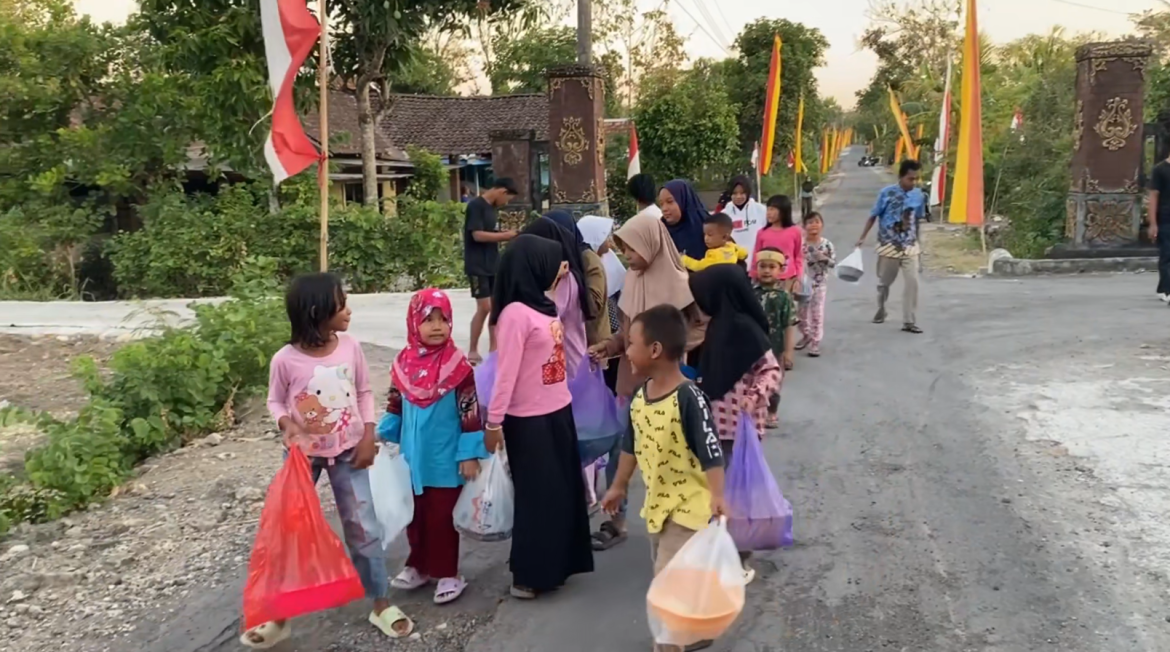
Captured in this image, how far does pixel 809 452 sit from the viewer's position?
5734 millimetres

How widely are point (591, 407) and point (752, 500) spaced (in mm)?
951

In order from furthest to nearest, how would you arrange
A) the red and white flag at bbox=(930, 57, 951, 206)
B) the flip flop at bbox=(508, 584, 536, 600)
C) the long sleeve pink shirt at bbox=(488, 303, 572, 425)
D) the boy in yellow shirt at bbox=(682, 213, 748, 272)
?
1. the red and white flag at bbox=(930, 57, 951, 206)
2. the boy in yellow shirt at bbox=(682, 213, 748, 272)
3. the flip flop at bbox=(508, 584, 536, 600)
4. the long sleeve pink shirt at bbox=(488, 303, 572, 425)

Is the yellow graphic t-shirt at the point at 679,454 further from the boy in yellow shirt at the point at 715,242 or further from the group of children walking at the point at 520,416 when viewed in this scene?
the boy in yellow shirt at the point at 715,242

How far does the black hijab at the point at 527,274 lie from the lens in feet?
12.3

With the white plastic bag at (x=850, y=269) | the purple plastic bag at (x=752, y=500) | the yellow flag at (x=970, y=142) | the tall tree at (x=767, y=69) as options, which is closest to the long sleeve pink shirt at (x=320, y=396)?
the purple plastic bag at (x=752, y=500)

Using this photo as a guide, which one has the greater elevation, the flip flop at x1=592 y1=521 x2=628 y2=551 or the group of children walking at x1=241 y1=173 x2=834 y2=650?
the group of children walking at x1=241 y1=173 x2=834 y2=650

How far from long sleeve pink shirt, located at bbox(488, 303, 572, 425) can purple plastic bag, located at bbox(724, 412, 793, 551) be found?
76 centimetres

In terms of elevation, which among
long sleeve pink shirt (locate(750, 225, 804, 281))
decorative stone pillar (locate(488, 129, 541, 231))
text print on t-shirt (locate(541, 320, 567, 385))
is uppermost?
decorative stone pillar (locate(488, 129, 541, 231))

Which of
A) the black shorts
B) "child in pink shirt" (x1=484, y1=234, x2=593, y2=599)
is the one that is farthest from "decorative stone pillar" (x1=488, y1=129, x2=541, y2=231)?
"child in pink shirt" (x1=484, y1=234, x2=593, y2=599)

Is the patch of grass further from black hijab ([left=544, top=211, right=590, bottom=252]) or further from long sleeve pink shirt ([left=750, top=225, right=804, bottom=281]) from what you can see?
black hijab ([left=544, top=211, right=590, bottom=252])

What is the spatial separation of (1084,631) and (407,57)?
13752 millimetres

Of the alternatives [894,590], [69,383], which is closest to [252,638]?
[894,590]

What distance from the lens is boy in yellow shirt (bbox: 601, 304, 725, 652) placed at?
3205 millimetres

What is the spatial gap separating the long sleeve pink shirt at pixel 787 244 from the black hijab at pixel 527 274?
3.77 metres
